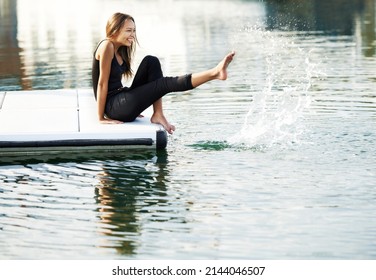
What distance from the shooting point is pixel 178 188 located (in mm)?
7770

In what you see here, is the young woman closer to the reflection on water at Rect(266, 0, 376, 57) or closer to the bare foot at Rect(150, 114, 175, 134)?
the bare foot at Rect(150, 114, 175, 134)

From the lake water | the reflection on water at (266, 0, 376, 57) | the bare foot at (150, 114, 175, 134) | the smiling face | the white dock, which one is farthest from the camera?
the reflection on water at (266, 0, 376, 57)

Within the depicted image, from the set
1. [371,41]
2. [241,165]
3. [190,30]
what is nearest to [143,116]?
[241,165]

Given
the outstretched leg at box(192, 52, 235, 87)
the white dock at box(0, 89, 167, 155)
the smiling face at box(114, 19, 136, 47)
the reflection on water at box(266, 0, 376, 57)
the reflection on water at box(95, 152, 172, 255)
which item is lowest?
the reflection on water at box(95, 152, 172, 255)

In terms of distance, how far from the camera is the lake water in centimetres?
646

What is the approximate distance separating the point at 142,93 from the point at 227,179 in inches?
63.2

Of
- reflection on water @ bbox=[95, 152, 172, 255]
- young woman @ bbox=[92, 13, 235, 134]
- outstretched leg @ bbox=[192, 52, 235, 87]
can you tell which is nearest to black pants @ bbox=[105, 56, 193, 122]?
young woman @ bbox=[92, 13, 235, 134]

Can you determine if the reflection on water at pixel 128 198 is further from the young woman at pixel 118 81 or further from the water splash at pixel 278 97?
the water splash at pixel 278 97

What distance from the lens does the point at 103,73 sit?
30.5 feet

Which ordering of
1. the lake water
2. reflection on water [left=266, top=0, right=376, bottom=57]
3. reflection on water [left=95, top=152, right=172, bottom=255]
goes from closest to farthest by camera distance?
the lake water < reflection on water [left=95, top=152, right=172, bottom=255] < reflection on water [left=266, top=0, right=376, bottom=57]

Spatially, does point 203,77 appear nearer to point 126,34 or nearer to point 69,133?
point 126,34

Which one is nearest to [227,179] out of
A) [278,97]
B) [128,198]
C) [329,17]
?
[128,198]

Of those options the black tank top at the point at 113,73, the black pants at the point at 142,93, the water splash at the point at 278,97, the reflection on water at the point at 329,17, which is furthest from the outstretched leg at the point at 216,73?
the reflection on water at the point at 329,17

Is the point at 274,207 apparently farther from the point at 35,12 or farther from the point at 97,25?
the point at 35,12
